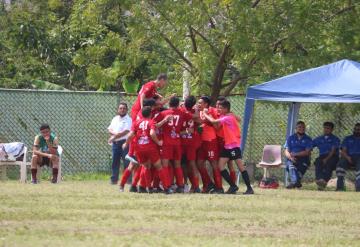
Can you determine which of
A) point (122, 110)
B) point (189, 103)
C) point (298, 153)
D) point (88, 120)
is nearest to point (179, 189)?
point (189, 103)

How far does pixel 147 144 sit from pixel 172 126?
0.64 m

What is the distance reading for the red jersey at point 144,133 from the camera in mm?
17781

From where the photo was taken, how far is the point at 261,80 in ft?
80.0

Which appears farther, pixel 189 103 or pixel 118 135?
pixel 118 135

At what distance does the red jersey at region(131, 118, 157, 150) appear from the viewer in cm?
1778

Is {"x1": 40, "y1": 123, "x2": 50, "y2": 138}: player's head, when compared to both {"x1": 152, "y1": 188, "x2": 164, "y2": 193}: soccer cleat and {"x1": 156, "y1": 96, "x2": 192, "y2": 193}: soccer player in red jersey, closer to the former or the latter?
{"x1": 152, "y1": 188, "x2": 164, "y2": 193}: soccer cleat

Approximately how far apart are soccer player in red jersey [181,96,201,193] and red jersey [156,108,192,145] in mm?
152

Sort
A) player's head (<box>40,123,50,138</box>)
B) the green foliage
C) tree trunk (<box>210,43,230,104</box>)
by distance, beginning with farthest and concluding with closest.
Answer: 1. tree trunk (<box>210,43,230,104</box>)
2. the green foliage
3. player's head (<box>40,123,50,138</box>)

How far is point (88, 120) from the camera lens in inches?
1007

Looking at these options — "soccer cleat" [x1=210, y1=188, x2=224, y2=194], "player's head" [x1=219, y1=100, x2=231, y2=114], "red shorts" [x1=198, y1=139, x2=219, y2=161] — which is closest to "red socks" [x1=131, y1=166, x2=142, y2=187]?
"red shorts" [x1=198, y1=139, x2=219, y2=161]

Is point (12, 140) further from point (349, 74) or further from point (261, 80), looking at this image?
point (349, 74)

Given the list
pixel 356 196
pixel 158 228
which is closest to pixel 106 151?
pixel 356 196

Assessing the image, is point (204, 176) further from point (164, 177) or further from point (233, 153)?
point (164, 177)

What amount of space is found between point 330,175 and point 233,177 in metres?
4.23
